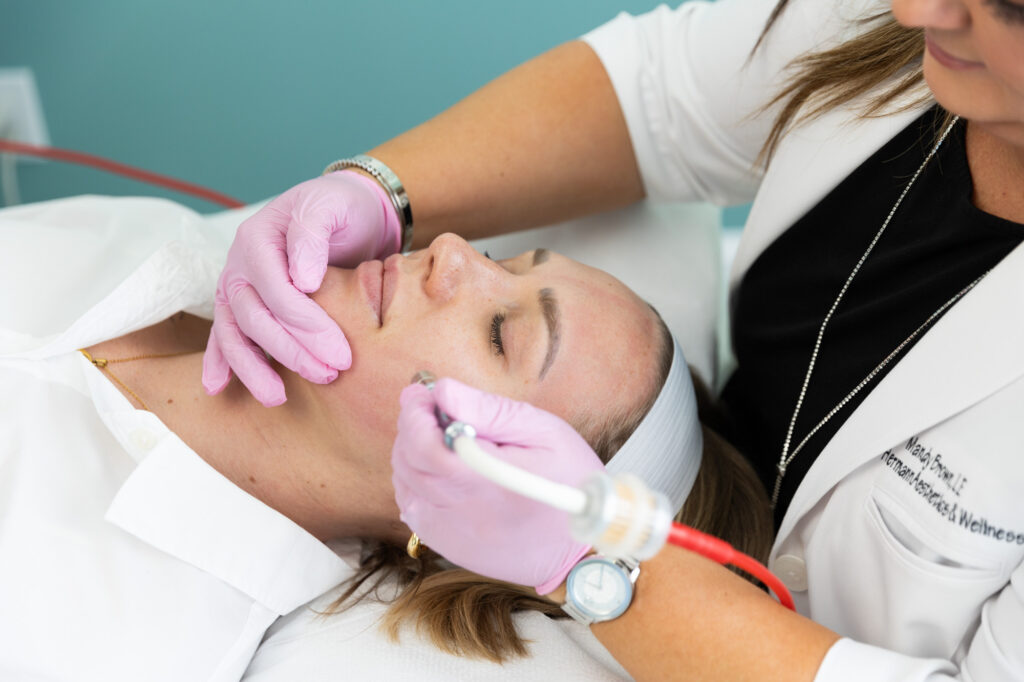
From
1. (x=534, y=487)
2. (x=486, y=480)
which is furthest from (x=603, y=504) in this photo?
(x=486, y=480)

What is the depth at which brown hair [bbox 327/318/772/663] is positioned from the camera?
1.19m

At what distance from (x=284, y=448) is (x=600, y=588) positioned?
1.66 feet

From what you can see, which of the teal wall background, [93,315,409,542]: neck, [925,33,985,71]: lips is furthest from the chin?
the teal wall background

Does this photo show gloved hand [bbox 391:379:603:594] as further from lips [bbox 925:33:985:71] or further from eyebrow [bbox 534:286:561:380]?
lips [bbox 925:33:985:71]

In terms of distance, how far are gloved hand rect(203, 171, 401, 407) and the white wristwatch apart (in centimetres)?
40

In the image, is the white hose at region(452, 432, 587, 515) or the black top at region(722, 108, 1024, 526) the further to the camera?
the black top at region(722, 108, 1024, 526)

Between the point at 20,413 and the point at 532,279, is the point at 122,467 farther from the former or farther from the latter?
the point at 532,279

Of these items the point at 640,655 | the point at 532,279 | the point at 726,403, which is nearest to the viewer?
the point at 640,655

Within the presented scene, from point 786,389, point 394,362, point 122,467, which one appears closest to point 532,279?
point 394,362

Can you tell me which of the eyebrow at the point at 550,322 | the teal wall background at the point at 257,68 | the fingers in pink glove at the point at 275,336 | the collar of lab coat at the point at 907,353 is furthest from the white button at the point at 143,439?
the teal wall background at the point at 257,68

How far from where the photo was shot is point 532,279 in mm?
1216

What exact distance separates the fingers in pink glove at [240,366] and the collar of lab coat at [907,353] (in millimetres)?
714

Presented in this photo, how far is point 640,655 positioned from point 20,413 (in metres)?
0.90

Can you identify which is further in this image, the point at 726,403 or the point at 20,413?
the point at 726,403
